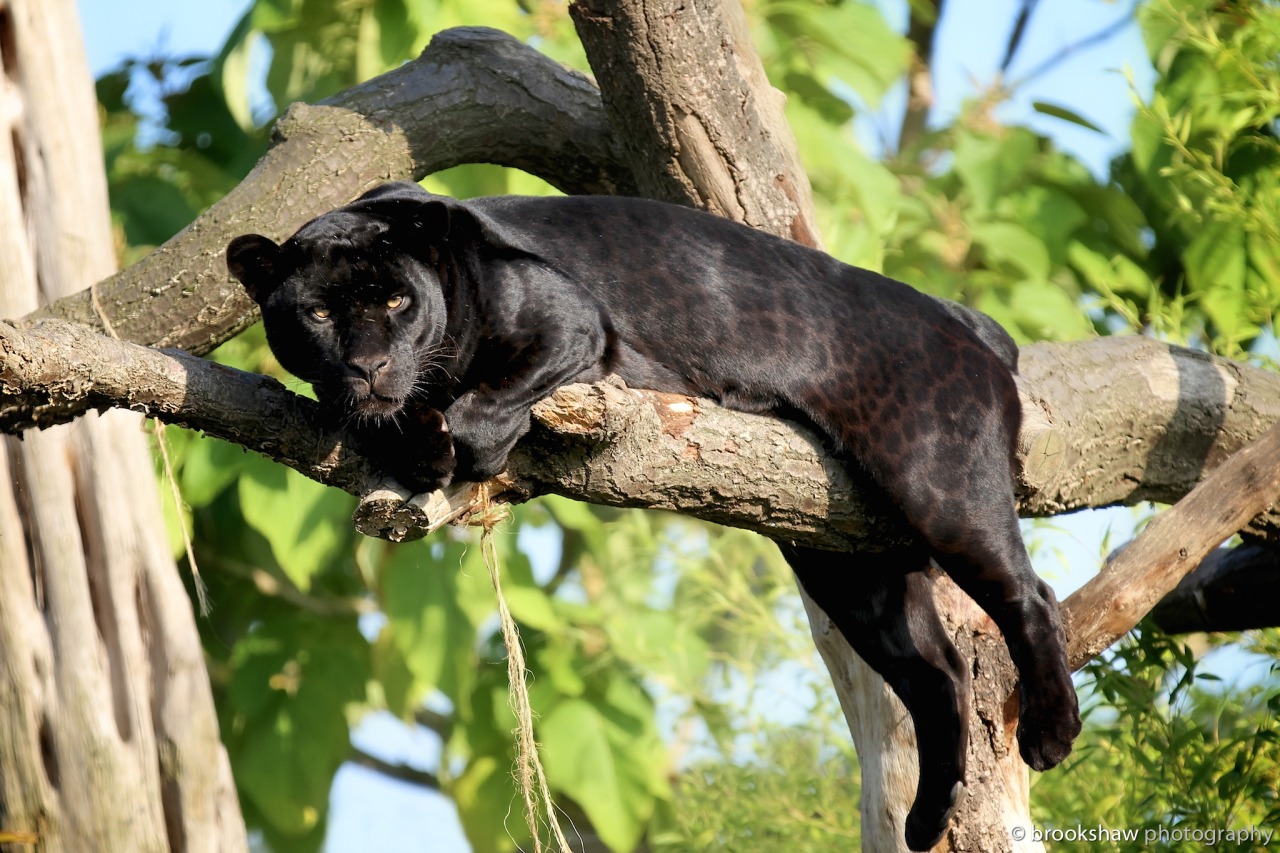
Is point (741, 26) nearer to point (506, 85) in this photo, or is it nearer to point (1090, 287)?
point (506, 85)

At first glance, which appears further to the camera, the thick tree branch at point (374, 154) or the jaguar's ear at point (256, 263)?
the thick tree branch at point (374, 154)

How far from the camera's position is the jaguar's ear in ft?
8.34

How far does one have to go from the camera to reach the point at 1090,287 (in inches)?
268

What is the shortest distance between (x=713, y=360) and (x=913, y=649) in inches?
36.8

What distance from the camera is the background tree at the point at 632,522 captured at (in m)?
5.09

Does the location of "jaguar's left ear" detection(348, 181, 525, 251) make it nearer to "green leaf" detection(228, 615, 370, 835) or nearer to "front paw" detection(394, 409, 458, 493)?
"front paw" detection(394, 409, 458, 493)

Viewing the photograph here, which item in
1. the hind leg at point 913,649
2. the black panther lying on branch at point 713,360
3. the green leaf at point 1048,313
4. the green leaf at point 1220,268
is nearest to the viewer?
the black panther lying on branch at point 713,360

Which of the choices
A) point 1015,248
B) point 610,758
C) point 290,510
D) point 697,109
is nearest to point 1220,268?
point 1015,248

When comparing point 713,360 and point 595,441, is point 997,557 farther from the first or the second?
point 595,441

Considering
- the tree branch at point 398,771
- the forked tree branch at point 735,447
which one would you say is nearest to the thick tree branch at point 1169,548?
the forked tree branch at point 735,447

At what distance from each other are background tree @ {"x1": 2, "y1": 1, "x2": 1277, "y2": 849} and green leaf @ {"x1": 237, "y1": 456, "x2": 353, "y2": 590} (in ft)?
0.03

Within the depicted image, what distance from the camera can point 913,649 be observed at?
10.6 ft

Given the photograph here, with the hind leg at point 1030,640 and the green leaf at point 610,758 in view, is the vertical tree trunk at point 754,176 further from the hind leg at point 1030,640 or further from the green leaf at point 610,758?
the green leaf at point 610,758

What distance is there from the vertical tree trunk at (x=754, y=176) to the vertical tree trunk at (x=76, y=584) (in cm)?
195
